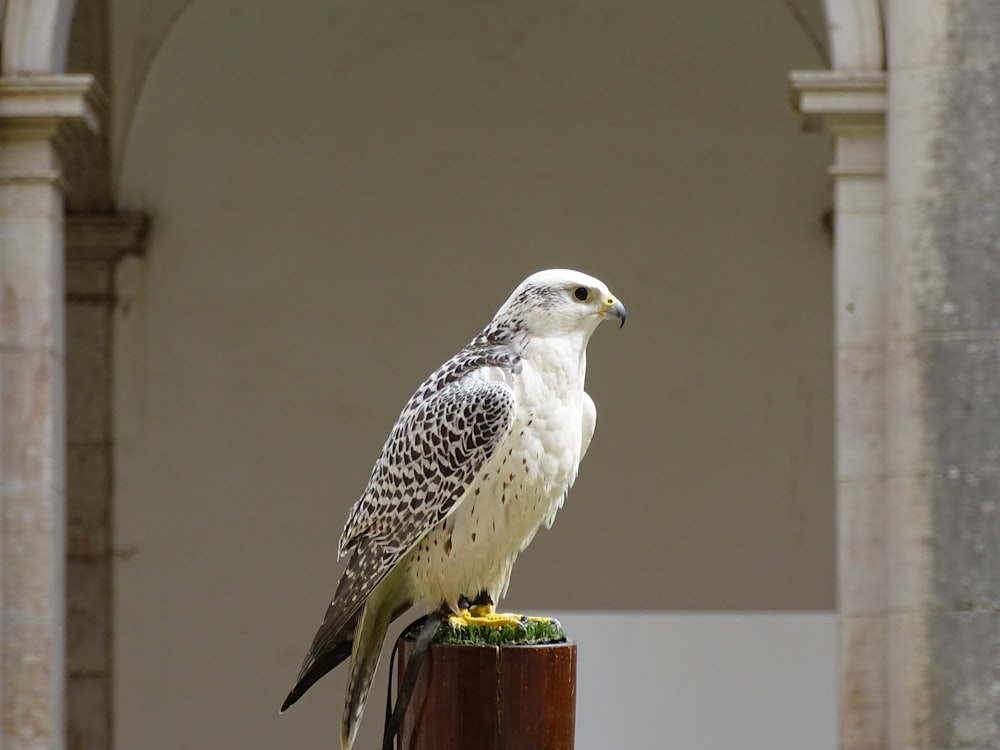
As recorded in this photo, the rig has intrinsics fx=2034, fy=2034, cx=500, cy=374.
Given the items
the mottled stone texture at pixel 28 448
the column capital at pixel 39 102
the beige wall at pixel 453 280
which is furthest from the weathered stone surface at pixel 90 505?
the column capital at pixel 39 102

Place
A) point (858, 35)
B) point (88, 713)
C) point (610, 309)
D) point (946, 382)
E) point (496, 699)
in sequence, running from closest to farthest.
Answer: point (496, 699) → point (610, 309) → point (946, 382) → point (858, 35) → point (88, 713)

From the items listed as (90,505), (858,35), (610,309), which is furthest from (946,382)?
(90,505)

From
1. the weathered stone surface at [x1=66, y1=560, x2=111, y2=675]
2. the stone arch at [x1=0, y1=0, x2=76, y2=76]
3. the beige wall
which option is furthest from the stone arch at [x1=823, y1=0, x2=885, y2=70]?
the weathered stone surface at [x1=66, y1=560, x2=111, y2=675]

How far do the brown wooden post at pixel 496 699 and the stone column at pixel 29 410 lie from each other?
3466 mm

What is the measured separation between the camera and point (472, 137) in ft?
35.0

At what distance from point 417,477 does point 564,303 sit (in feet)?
1.56

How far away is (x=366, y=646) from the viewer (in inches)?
169

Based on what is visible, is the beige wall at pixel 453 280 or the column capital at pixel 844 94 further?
the beige wall at pixel 453 280

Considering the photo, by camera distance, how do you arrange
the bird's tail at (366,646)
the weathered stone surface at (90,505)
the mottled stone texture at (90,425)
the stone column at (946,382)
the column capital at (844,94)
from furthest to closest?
1. the weathered stone surface at (90,505)
2. the mottled stone texture at (90,425)
3. the column capital at (844,94)
4. the stone column at (946,382)
5. the bird's tail at (366,646)

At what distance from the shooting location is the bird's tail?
4.22 meters

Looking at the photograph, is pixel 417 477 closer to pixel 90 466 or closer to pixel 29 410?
pixel 29 410

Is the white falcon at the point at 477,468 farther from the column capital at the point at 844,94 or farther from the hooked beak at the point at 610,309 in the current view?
the column capital at the point at 844,94

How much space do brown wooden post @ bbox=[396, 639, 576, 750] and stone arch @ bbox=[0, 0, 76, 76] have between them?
396 centimetres

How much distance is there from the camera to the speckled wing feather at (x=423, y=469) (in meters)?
4.14
